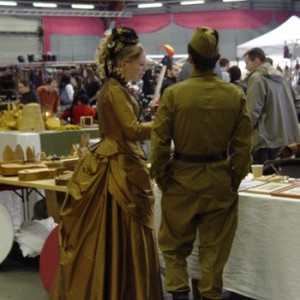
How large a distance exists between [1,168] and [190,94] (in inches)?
70.9

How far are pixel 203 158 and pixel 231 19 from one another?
14473 millimetres

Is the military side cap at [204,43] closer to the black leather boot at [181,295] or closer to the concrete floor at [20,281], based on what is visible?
the black leather boot at [181,295]

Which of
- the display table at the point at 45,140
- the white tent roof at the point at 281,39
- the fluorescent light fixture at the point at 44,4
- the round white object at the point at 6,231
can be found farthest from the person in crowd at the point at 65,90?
the round white object at the point at 6,231

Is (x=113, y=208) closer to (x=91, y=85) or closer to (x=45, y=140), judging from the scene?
(x=45, y=140)

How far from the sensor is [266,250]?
268 centimetres

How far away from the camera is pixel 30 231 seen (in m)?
4.14

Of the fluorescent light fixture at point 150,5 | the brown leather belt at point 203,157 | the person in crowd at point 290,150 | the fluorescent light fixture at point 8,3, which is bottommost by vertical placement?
the person in crowd at point 290,150

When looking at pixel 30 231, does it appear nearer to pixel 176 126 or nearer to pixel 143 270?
pixel 143 270

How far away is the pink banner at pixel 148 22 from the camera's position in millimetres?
17562

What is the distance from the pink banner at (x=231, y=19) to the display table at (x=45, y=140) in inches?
463

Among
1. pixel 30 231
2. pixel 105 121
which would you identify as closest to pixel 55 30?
pixel 30 231

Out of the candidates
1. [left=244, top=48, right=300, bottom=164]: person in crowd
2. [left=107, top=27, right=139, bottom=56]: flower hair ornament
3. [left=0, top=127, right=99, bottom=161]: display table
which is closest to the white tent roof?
[left=244, top=48, right=300, bottom=164]: person in crowd

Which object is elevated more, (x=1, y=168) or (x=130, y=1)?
(x=130, y=1)

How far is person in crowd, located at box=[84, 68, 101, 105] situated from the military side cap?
5.89 meters
